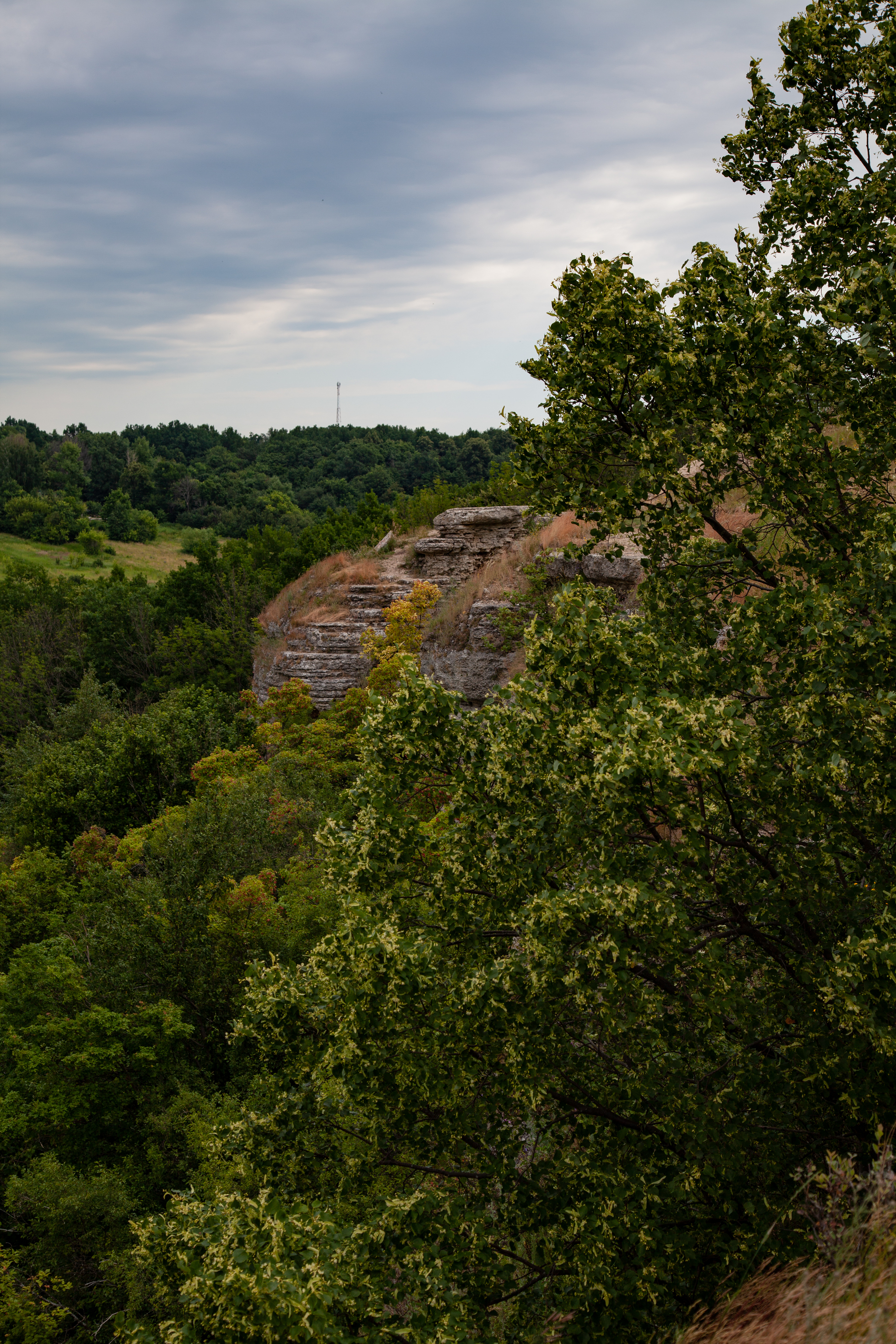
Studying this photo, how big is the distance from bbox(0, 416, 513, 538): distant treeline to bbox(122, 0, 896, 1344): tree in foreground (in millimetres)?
86257

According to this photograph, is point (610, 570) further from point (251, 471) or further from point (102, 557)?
point (251, 471)

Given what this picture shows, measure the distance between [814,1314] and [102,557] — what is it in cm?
10673

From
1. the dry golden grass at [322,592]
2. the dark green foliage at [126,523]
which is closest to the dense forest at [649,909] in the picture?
the dry golden grass at [322,592]

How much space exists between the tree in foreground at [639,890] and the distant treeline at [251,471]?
8626 centimetres

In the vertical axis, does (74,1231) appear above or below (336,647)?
below

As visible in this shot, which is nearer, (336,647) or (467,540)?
(336,647)

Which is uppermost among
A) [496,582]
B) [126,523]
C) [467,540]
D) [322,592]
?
[126,523]

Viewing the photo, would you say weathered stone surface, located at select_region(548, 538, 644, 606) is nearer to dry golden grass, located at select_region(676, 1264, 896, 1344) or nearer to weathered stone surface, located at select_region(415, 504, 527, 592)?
weathered stone surface, located at select_region(415, 504, 527, 592)

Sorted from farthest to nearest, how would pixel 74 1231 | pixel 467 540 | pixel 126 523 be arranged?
pixel 126 523 → pixel 467 540 → pixel 74 1231


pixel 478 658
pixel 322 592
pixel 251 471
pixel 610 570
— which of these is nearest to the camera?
pixel 610 570

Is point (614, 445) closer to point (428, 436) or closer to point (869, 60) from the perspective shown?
point (869, 60)

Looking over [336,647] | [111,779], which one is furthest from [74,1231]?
[336,647]

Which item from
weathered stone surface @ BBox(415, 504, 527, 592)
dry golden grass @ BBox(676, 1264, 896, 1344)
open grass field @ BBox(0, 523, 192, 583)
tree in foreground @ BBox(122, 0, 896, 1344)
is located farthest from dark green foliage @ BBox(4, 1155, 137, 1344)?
open grass field @ BBox(0, 523, 192, 583)

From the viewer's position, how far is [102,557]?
3944 inches
